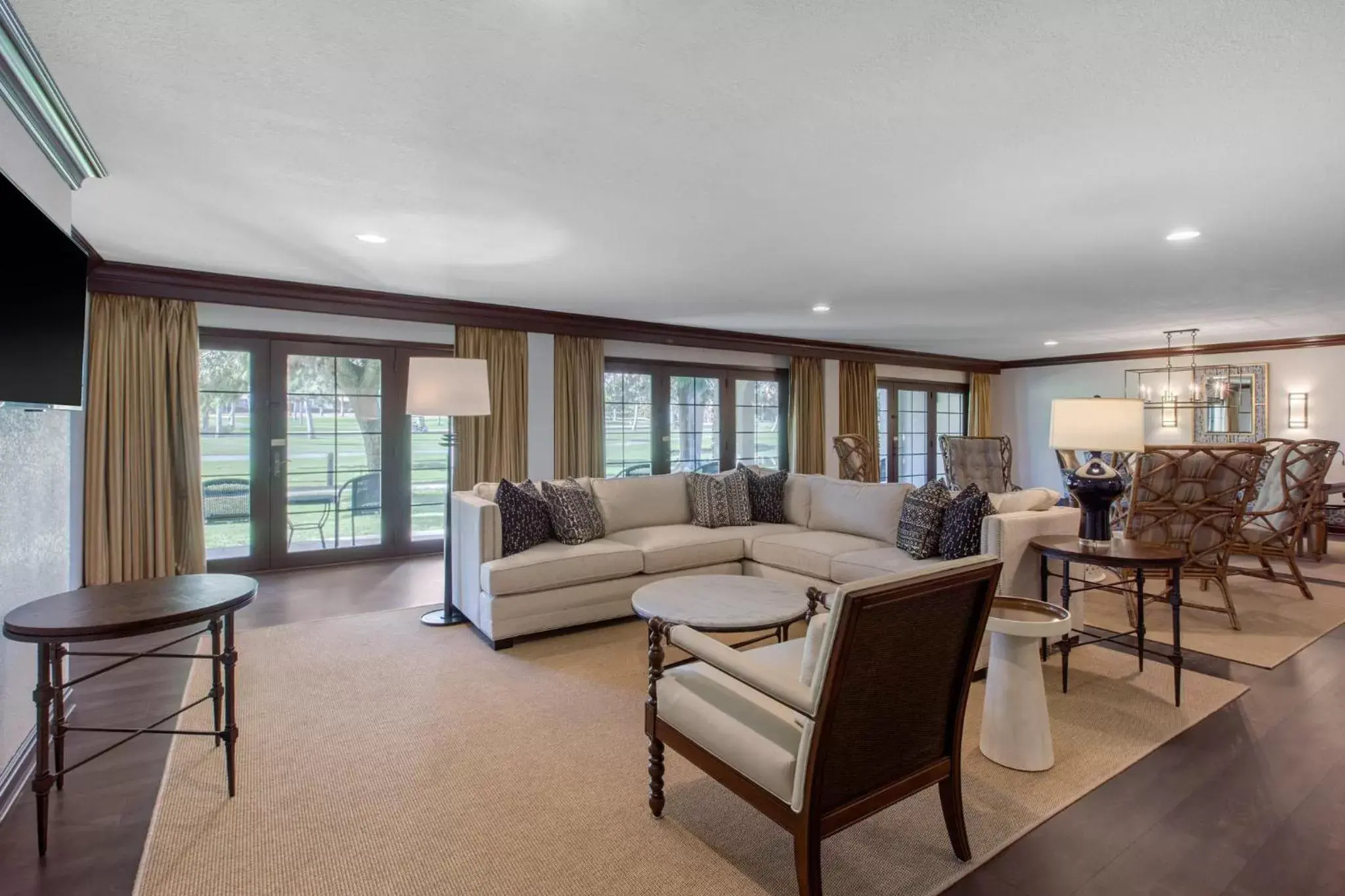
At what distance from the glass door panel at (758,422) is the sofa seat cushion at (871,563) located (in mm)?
3892

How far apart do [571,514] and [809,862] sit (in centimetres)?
276

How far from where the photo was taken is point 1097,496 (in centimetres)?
311

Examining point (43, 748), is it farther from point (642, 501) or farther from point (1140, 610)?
point (1140, 610)

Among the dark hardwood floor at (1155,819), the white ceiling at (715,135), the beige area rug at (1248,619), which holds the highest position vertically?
the white ceiling at (715,135)

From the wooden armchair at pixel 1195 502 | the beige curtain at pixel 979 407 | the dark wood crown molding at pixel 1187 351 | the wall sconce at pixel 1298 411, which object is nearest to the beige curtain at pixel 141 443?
the wooden armchair at pixel 1195 502

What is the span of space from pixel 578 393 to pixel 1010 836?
5.13 metres

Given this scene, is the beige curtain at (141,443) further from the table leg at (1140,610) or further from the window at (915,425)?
the window at (915,425)

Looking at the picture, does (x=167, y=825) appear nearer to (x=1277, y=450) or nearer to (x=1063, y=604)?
(x=1063, y=604)

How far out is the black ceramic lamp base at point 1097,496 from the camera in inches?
122

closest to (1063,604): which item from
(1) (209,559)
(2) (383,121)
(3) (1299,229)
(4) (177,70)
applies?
(3) (1299,229)

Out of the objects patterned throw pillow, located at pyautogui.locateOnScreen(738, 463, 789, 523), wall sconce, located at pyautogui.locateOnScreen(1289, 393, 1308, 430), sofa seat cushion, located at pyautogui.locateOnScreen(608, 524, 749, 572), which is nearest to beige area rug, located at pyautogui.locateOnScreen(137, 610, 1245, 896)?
sofa seat cushion, located at pyautogui.locateOnScreen(608, 524, 749, 572)

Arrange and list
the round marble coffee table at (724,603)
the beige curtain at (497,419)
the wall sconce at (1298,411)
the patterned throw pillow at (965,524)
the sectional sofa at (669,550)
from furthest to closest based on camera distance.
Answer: the wall sconce at (1298,411) < the beige curtain at (497,419) < the sectional sofa at (669,550) < the patterned throw pillow at (965,524) < the round marble coffee table at (724,603)

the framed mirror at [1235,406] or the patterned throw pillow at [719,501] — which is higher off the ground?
the framed mirror at [1235,406]

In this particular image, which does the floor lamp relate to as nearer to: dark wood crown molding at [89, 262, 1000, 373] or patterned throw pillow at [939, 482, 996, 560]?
dark wood crown molding at [89, 262, 1000, 373]
